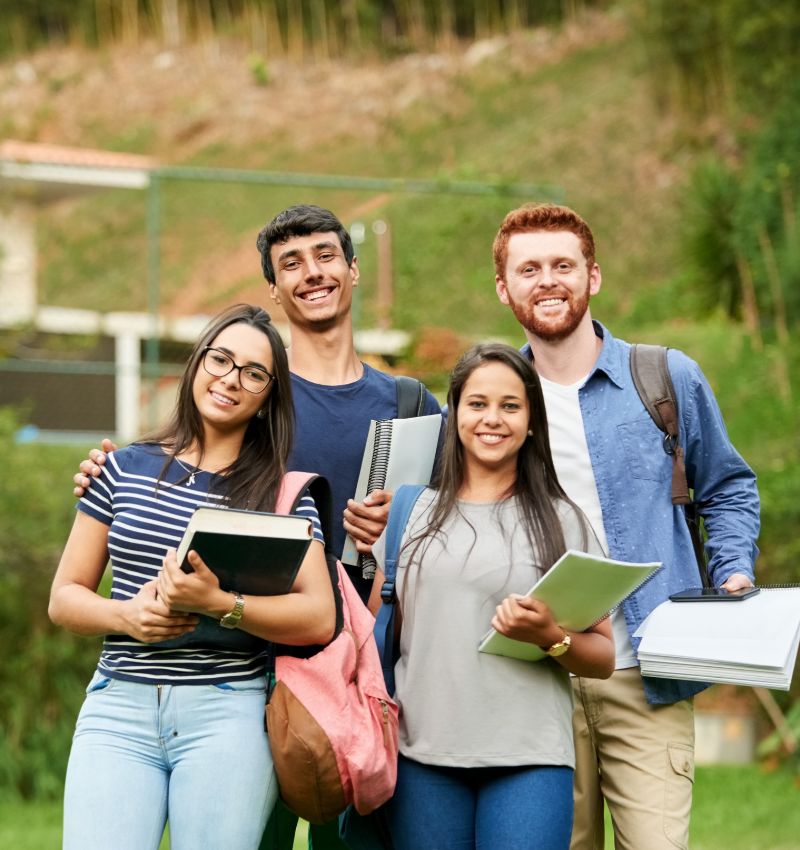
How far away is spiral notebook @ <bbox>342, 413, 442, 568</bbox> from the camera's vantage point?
3.27 metres

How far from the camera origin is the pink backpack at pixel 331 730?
2.76 m

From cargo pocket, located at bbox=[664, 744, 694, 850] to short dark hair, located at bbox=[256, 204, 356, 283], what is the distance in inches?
61.5

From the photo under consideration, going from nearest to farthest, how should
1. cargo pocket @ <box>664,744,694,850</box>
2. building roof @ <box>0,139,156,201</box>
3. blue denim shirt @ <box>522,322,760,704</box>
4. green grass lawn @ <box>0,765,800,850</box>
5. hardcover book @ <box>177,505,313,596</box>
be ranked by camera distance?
1. hardcover book @ <box>177,505,313,596</box>
2. cargo pocket @ <box>664,744,694,850</box>
3. blue denim shirt @ <box>522,322,760,704</box>
4. green grass lawn @ <box>0,765,800,850</box>
5. building roof @ <box>0,139,156,201</box>

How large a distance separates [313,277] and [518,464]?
2.65 ft

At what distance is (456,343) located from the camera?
11.6 m

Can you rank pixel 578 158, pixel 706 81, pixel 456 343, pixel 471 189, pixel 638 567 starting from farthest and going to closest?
pixel 578 158
pixel 706 81
pixel 471 189
pixel 456 343
pixel 638 567

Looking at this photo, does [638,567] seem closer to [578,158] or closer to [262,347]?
[262,347]

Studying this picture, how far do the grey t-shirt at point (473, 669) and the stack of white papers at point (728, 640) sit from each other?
0.96 feet

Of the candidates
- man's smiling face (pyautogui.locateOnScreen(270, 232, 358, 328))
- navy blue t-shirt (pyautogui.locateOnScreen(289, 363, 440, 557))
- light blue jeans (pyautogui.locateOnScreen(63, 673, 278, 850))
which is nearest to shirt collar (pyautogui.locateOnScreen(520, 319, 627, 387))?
navy blue t-shirt (pyautogui.locateOnScreen(289, 363, 440, 557))

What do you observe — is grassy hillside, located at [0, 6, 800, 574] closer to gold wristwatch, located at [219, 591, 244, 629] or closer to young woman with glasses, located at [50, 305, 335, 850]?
young woman with glasses, located at [50, 305, 335, 850]

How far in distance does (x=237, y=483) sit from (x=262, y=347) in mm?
332

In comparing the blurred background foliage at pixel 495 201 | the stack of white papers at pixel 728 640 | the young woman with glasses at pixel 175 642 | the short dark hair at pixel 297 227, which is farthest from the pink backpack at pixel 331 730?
the blurred background foliage at pixel 495 201

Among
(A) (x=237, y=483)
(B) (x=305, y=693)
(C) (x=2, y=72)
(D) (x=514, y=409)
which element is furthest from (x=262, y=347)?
(C) (x=2, y=72)

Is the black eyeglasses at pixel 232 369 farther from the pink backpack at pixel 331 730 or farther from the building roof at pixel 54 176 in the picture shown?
the building roof at pixel 54 176
